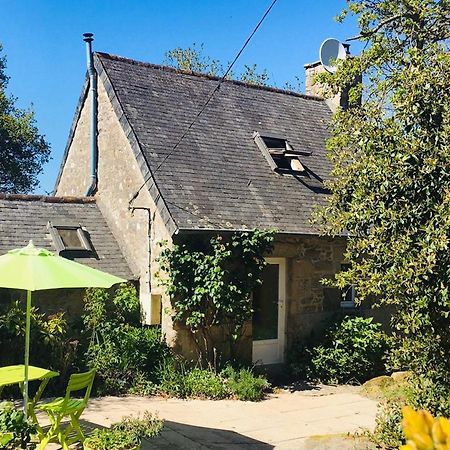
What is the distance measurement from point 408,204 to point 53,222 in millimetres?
8021

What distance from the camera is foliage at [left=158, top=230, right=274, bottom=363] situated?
10531mm

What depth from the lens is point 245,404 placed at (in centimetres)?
950

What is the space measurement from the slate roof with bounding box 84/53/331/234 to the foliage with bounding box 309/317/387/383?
2214 mm

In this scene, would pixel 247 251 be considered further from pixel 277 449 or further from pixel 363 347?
pixel 277 449

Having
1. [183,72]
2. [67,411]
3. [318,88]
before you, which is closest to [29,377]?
[67,411]

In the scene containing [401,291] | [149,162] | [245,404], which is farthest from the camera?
[149,162]

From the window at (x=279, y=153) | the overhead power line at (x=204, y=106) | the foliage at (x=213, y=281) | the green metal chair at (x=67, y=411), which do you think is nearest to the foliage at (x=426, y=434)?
the green metal chair at (x=67, y=411)

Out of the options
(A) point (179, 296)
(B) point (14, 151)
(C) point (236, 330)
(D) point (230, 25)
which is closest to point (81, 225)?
(A) point (179, 296)

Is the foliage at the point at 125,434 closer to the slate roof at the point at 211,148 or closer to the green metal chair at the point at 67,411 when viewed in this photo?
the green metal chair at the point at 67,411

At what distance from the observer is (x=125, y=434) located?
21.1 feet

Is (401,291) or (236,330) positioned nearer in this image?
(401,291)

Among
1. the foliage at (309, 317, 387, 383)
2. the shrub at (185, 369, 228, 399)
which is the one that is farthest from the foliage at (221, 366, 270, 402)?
the foliage at (309, 317, 387, 383)

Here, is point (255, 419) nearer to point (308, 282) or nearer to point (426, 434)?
point (308, 282)

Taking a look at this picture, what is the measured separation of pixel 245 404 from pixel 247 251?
9.20 ft
